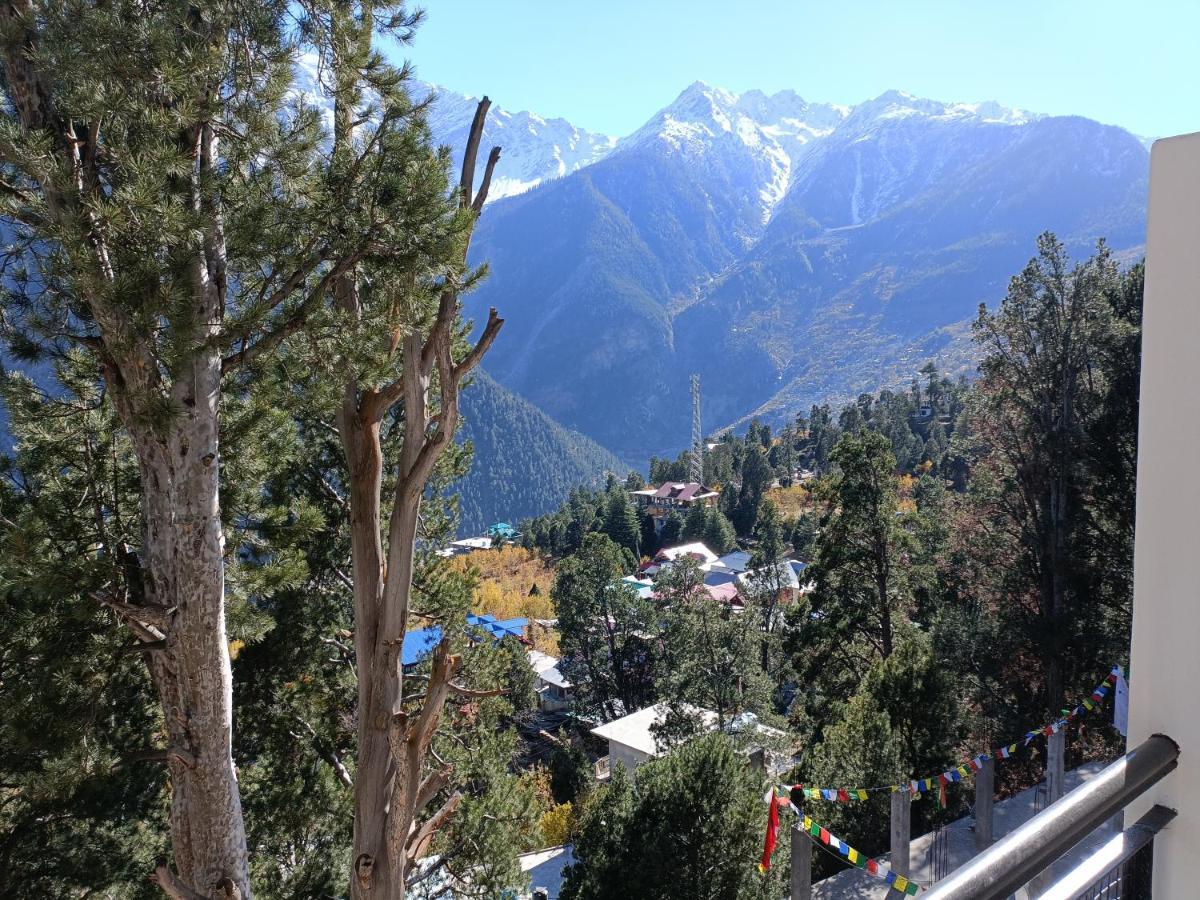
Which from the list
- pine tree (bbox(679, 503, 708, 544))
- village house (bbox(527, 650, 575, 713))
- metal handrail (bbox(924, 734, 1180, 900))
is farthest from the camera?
pine tree (bbox(679, 503, 708, 544))

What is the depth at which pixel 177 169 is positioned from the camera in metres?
3.00

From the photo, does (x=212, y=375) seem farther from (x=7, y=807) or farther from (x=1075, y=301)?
(x=1075, y=301)

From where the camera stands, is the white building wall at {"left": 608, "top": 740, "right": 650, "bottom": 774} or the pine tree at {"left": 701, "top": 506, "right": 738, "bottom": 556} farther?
the pine tree at {"left": 701, "top": 506, "right": 738, "bottom": 556}

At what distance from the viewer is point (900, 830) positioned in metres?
8.31

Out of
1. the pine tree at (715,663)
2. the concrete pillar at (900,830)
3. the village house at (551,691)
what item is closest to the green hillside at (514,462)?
the village house at (551,691)

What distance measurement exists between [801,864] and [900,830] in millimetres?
2939

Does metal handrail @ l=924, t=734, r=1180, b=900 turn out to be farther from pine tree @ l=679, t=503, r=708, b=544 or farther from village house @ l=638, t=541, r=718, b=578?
pine tree @ l=679, t=503, r=708, b=544

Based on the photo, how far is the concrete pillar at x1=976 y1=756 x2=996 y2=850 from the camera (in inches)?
368

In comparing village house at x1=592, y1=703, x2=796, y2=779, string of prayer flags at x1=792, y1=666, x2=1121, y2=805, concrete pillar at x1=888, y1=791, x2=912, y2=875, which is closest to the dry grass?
village house at x1=592, y1=703, x2=796, y2=779

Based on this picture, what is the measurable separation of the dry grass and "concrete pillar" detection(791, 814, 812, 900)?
2851 centimetres

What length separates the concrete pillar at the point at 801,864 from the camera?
6.00 meters

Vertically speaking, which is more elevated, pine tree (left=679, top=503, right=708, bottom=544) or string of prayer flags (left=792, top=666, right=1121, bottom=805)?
string of prayer flags (left=792, top=666, right=1121, bottom=805)

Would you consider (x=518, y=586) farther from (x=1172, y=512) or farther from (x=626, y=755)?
(x=1172, y=512)

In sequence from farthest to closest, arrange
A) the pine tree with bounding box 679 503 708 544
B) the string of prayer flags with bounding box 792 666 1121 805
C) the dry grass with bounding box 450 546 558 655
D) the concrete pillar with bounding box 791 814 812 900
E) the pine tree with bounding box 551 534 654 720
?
the pine tree with bounding box 679 503 708 544 → the dry grass with bounding box 450 546 558 655 → the pine tree with bounding box 551 534 654 720 → the string of prayer flags with bounding box 792 666 1121 805 → the concrete pillar with bounding box 791 814 812 900
